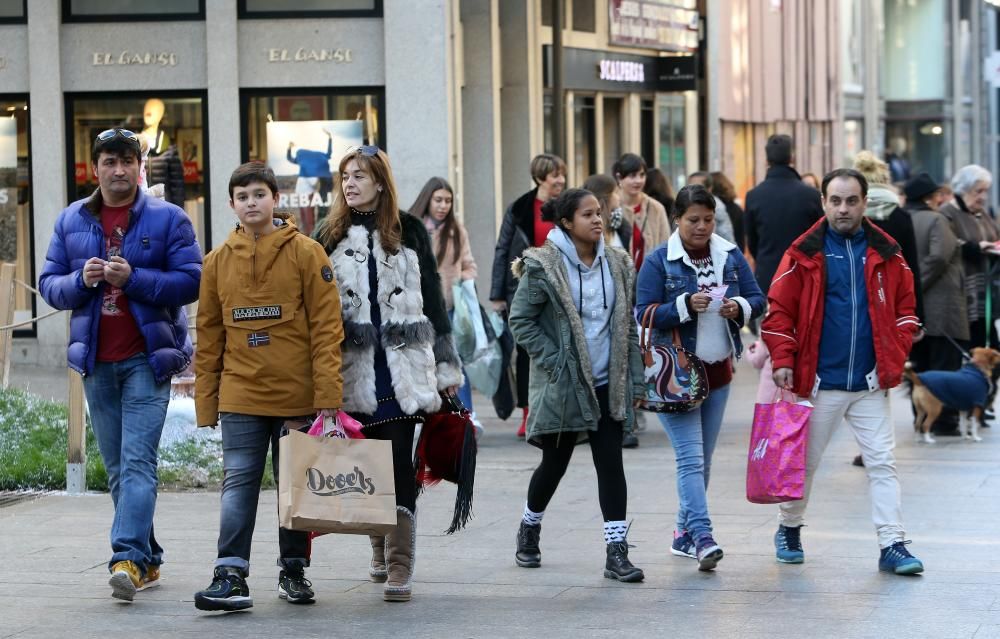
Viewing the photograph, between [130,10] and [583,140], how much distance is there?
7997mm

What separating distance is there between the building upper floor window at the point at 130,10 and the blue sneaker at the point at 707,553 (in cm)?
1109

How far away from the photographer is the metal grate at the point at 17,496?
10.6 metres

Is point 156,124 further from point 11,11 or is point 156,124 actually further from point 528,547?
point 528,547

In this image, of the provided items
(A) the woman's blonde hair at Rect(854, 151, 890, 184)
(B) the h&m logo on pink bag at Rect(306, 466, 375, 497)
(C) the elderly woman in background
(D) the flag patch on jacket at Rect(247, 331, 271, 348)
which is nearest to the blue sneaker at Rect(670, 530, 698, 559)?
(B) the h&m logo on pink bag at Rect(306, 466, 375, 497)

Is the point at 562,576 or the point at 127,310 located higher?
the point at 127,310

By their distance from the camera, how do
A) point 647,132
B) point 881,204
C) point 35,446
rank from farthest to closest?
point 647,132 < point 881,204 < point 35,446

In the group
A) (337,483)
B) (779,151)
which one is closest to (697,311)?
(337,483)

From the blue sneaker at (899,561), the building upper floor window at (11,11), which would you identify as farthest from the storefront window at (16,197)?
the blue sneaker at (899,561)

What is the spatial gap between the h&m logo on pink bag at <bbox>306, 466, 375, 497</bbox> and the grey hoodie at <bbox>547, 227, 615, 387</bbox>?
4.48ft

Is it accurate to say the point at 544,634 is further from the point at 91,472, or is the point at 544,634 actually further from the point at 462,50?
the point at 462,50

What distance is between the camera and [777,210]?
13.2m

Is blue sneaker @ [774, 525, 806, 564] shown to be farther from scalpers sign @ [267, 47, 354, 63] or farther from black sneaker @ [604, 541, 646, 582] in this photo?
scalpers sign @ [267, 47, 354, 63]

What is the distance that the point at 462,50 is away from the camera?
20.8m

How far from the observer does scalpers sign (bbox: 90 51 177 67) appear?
18.0m
